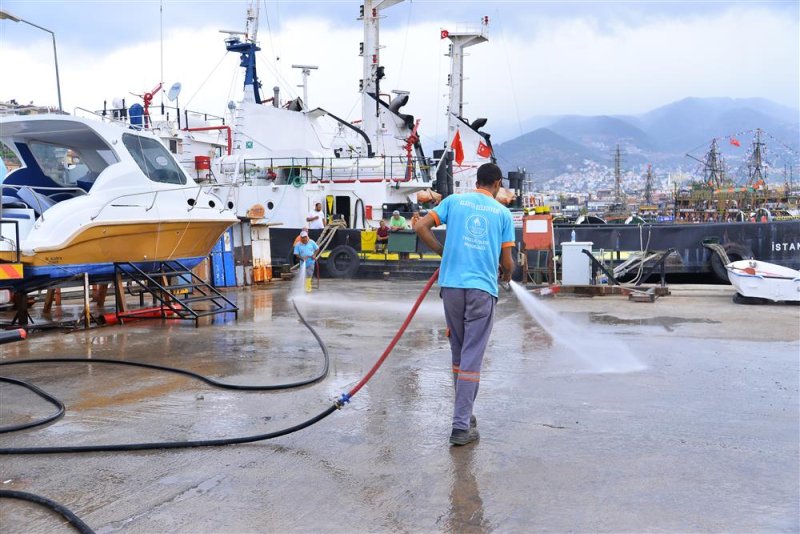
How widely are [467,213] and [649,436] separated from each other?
75.4 inches

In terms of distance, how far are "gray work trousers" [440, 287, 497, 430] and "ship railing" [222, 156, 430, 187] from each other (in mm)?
16831

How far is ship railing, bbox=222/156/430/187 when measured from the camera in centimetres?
2180

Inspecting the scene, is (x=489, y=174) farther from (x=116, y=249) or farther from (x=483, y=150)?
(x=483, y=150)

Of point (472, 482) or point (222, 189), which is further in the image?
point (222, 189)

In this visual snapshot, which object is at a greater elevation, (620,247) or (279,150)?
(279,150)

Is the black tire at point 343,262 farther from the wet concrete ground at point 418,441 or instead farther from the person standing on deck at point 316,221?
the wet concrete ground at point 418,441

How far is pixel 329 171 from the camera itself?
22328 millimetres

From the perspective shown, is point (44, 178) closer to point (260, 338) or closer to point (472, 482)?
point (260, 338)

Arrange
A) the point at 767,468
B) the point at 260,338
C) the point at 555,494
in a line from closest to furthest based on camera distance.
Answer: the point at 555,494 < the point at 767,468 < the point at 260,338

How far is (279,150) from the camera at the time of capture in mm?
23859

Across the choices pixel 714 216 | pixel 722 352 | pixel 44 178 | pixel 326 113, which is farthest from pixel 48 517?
pixel 714 216

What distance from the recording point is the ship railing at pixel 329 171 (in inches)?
858

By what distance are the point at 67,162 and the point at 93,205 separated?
2.63m

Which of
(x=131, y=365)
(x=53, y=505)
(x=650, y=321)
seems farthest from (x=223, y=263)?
(x=53, y=505)
